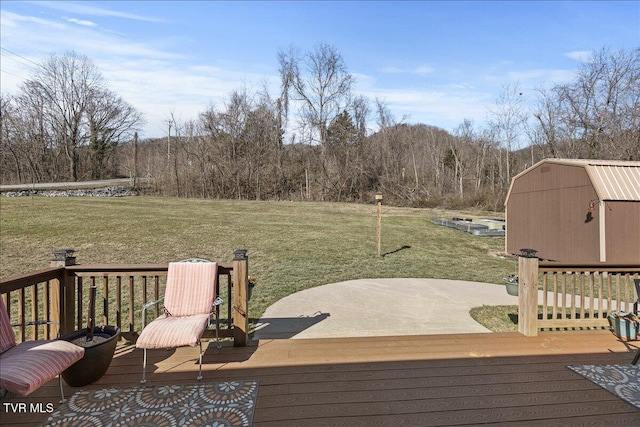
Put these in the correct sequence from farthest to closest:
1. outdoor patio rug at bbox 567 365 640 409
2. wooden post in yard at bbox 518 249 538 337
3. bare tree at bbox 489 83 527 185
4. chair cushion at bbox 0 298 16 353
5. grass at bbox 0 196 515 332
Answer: bare tree at bbox 489 83 527 185, grass at bbox 0 196 515 332, wooden post in yard at bbox 518 249 538 337, outdoor patio rug at bbox 567 365 640 409, chair cushion at bbox 0 298 16 353

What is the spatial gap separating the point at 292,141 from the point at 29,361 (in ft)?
82.1

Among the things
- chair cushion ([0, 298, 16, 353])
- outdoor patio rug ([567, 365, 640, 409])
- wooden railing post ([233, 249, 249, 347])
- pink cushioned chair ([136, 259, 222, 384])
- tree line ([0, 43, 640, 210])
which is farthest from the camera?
tree line ([0, 43, 640, 210])

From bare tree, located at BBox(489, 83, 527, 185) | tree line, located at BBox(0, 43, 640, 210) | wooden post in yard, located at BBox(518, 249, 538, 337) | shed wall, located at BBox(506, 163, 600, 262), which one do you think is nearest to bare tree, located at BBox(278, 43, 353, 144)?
tree line, located at BBox(0, 43, 640, 210)

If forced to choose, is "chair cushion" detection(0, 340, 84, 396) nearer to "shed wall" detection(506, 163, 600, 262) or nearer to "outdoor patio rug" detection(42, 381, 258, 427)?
"outdoor patio rug" detection(42, 381, 258, 427)

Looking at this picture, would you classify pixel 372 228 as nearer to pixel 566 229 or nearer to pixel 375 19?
pixel 566 229

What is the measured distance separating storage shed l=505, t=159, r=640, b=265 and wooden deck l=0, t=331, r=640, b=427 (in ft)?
17.1

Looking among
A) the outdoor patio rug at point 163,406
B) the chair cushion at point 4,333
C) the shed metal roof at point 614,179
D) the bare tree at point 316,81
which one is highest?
the bare tree at point 316,81

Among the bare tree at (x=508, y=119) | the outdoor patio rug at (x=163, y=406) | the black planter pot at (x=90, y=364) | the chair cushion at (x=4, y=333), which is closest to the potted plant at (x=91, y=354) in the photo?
the black planter pot at (x=90, y=364)

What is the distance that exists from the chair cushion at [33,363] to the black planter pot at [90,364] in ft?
0.81

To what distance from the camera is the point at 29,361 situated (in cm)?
205

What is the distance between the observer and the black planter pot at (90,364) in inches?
99.7

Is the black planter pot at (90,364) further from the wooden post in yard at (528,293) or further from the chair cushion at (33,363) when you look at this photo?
the wooden post in yard at (528,293)

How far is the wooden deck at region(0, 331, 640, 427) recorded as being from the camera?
7.17 ft

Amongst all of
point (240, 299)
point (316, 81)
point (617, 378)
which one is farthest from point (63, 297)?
point (316, 81)
